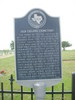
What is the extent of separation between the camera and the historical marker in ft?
11.6

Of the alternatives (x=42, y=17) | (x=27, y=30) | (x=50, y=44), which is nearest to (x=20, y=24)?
(x=27, y=30)

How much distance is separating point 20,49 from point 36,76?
2.09 feet

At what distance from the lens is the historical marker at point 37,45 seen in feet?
11.6

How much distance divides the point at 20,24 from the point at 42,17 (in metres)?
0.47

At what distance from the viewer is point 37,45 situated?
3.55m

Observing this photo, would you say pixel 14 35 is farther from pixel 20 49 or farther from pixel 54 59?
pixel 54 59

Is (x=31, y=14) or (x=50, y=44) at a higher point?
(x=31, y=14)

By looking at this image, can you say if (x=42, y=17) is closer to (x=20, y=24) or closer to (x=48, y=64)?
(x=20, y=24)

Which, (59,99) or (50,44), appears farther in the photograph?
(59,99)

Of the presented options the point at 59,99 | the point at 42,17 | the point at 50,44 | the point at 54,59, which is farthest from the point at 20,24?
the point at 59,99

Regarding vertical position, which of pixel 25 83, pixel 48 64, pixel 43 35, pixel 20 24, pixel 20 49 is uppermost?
pixel 20 24

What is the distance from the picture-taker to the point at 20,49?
357cm

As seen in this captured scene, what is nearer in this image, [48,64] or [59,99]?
[48,64]

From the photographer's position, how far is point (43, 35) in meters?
3.54
